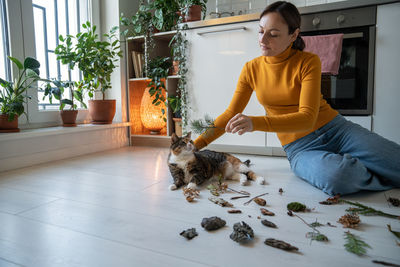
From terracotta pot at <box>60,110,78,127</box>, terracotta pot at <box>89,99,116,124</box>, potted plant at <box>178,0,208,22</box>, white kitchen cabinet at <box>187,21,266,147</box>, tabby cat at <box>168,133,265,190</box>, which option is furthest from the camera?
terracotta pot at <box>89,99,116,124</box>

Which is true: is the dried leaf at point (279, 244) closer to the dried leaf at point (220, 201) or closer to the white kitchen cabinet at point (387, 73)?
the dried leaf at point (220, 201)

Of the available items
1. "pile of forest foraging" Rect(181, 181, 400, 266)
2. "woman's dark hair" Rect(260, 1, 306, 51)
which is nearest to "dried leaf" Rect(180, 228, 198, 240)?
"pile of forest foraging" Rect(181, 181, 400, 266)

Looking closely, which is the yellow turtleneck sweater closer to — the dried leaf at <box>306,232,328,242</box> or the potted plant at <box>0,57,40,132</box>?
the dried leaf at <box>306,232,328,242</box>

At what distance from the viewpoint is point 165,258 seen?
2.67ft

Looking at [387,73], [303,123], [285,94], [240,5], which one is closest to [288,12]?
[285,94]

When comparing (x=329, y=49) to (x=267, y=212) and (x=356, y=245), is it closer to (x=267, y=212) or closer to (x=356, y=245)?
(x=267, y=212)

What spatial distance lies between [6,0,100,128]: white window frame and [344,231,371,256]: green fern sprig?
7.63 feet

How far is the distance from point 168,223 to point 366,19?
192 centimetres

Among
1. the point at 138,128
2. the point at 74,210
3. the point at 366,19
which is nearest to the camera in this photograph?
the point at 74,210

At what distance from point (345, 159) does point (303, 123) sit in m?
0.30

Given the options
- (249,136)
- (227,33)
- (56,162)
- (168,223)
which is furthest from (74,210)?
(227,33)

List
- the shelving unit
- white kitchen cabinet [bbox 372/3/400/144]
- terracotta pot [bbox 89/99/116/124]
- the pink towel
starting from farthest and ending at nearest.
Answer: the shelving unit, terracotta pot [bbox 89/99/116/124], the pink towel, white kitchen cabinet [bbox 372/3/400/144]

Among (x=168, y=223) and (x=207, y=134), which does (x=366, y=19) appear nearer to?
(x=207, y=134)

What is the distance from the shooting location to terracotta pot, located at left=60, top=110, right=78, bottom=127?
2.39 metres
